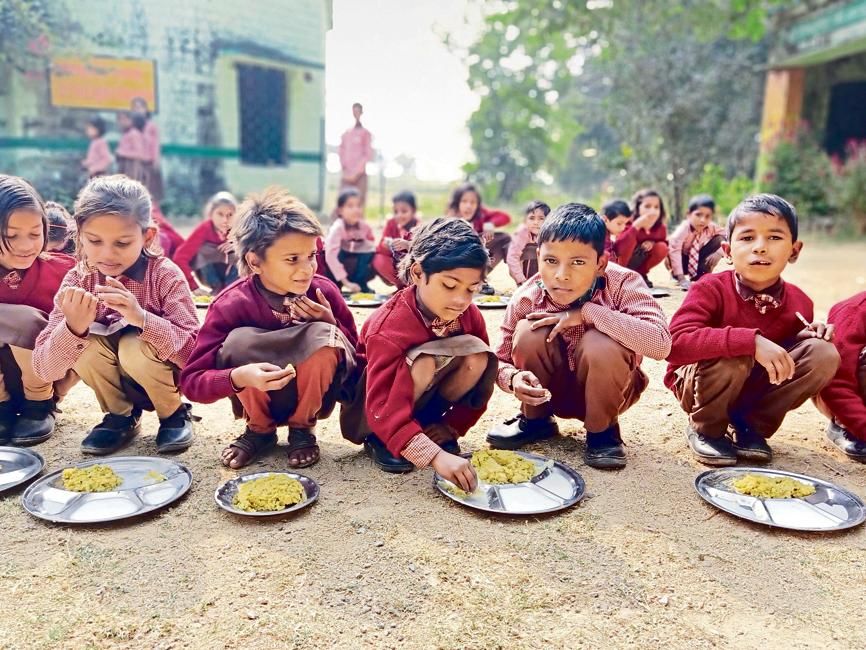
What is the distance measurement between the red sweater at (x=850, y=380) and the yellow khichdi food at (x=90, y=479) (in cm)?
283

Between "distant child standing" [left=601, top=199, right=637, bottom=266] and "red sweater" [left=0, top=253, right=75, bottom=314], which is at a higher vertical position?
"distant child standing" [left=601, top=199, right=637, bottom=266]

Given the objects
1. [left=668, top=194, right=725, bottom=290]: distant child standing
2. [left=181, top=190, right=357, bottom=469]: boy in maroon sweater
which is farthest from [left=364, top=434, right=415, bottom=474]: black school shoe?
[left=668, top=194, right=725, bottom=290]: distant child standing

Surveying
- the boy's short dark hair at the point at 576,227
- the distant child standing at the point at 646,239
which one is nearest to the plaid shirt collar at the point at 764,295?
the boy's short dark hair at the point at 576,227

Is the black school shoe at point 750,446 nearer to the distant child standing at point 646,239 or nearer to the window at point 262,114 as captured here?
the distant child standing at point 646,239

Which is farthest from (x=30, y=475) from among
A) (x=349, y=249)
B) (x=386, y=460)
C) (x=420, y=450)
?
(x=349, y=249)

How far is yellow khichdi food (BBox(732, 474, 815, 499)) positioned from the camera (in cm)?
246

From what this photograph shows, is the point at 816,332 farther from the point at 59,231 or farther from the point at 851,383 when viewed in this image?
the point at 59,231

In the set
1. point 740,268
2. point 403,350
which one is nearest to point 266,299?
point 403,350

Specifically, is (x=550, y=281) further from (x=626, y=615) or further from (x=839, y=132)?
(x=839, y=132)

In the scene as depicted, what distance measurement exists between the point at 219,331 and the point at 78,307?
19.8 inches

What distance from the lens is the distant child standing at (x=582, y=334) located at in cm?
264

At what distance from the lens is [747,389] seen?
293 centimetres

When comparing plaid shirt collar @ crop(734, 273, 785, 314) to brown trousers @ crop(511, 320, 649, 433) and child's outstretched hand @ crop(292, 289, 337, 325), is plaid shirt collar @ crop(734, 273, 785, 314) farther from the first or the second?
child's outstretched hand @ crop(292, 289, 337, 325)

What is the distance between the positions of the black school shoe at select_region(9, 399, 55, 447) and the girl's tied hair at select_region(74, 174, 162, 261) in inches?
29.6
